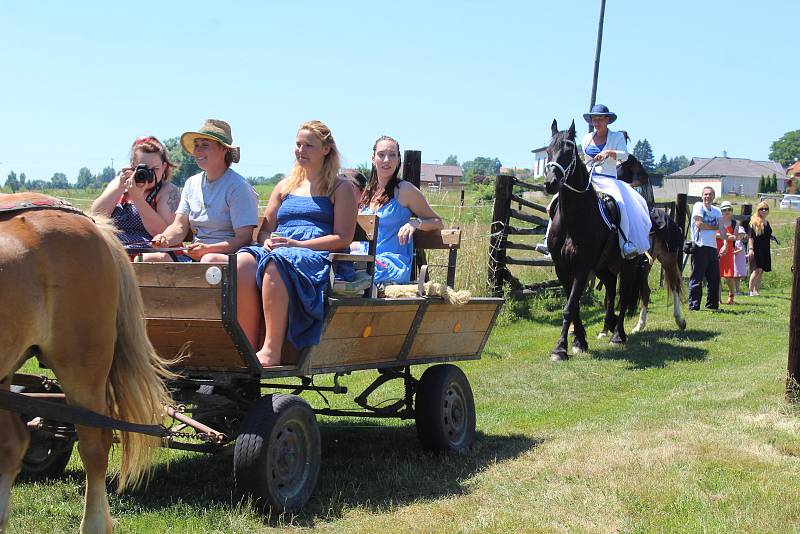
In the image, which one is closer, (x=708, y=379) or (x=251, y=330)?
(x=251, y=330)

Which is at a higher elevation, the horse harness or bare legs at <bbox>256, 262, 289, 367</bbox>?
the horse harness

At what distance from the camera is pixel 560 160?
35.9 feet

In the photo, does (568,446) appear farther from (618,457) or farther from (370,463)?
(370,463)

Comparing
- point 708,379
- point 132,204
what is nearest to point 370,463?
point 132,204

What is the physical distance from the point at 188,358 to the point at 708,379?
6.41m

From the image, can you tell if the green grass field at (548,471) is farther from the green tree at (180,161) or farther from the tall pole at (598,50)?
the tall pole at (598,50)

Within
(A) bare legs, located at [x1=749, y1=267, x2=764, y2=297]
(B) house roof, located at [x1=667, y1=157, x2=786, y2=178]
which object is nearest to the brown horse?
(A) bare legs, located at [x1=749, y1=267, x2=764, y2=297]

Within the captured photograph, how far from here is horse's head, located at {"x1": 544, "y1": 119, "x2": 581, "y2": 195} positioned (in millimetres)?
10844

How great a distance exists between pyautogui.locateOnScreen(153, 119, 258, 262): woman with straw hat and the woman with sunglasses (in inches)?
610

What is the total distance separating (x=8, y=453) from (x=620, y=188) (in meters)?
9.20

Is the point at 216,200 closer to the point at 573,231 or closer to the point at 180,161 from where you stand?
the point at 573,231

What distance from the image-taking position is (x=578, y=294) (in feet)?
38.0

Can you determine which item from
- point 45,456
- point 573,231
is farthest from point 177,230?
point 573,231

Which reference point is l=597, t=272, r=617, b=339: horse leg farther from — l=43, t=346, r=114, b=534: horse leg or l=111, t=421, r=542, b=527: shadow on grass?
l=43, t=346, r=114, b=534: horse leg
